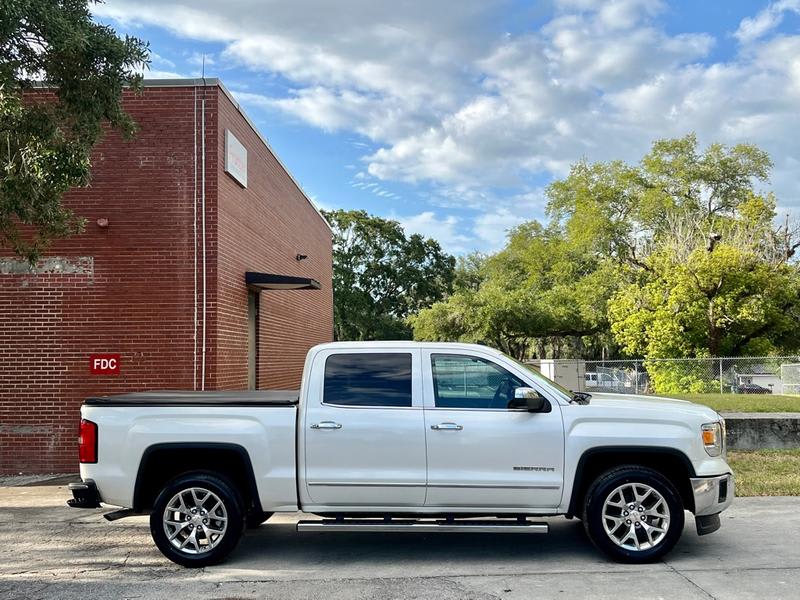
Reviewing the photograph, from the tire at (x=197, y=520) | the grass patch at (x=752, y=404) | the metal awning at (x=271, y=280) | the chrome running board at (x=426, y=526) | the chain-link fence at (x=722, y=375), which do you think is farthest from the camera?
the chain-link fence at (x=722, y=375)

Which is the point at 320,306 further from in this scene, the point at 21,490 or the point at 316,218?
the point at 21,490

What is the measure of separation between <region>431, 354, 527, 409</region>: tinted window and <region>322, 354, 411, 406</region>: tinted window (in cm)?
28

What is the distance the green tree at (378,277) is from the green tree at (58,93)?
42.3 metres

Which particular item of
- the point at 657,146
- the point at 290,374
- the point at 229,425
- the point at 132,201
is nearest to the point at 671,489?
the point at 229,425

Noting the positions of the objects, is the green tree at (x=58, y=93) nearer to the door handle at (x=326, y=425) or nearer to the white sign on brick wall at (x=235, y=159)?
the white sign on brick wall at (x=235, y=159)

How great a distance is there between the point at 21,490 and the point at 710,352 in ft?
87.2

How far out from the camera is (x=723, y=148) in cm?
4525

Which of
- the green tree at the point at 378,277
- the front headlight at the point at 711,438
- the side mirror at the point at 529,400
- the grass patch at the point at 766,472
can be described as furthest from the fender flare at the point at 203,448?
the green tree at the point at 378,277

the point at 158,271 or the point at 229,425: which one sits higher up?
the point at 158,271

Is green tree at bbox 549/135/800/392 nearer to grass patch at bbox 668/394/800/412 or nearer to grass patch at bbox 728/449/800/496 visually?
grass patch at bbox 668/394/800/412

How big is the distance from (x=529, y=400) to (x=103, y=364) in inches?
279

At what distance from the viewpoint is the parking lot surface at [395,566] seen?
525 centimetres

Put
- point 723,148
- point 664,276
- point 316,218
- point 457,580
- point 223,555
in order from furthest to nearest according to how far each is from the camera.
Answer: point 723,148, point 664,276, point 316,218, point 223,555, point 457,580

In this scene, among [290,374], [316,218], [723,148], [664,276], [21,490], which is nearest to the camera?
[21,490]
